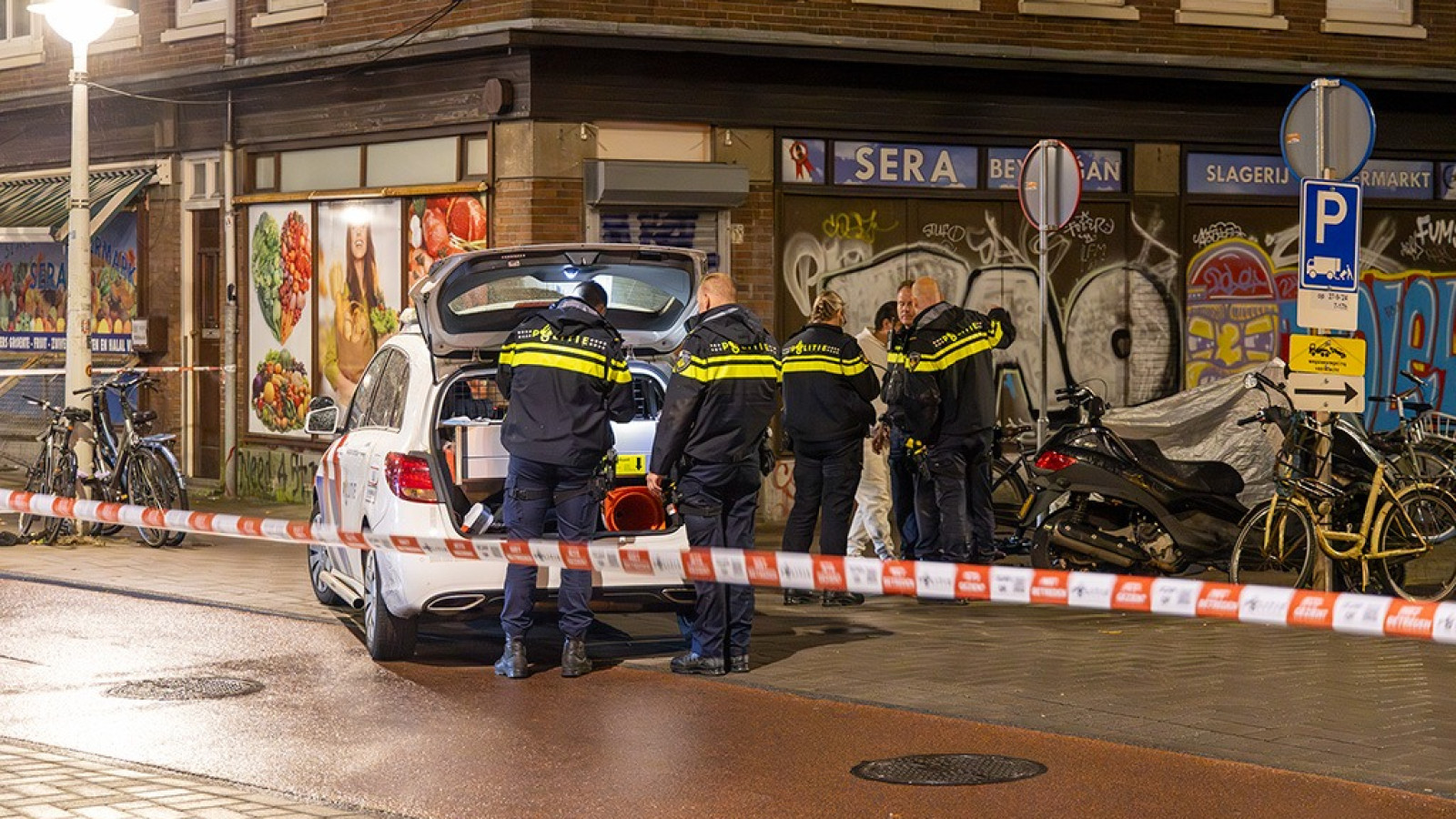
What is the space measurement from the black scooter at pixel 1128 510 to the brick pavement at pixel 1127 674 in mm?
549

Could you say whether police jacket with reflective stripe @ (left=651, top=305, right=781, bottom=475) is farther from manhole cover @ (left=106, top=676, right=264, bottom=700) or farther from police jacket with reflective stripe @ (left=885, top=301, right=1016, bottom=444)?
police jacket with reflective stripe @ (left=885, top=301, right=1016, bottom=444)

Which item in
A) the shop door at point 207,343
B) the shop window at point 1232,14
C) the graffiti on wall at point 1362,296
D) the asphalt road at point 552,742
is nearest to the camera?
the asphalt road at point 552,742

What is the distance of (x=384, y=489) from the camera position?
10523 mm

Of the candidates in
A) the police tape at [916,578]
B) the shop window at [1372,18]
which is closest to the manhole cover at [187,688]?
the police tape at [916,578]

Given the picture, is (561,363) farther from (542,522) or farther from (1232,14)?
(1232,14)

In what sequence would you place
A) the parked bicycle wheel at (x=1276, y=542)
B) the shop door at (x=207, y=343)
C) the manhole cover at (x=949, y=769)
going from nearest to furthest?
the manhole cover at (x=949, y=769), the parked bicycle wheel at (x=1276, y=542), the shop door at (x=207, y=343)

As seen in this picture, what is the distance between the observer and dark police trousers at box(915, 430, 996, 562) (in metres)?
13.1

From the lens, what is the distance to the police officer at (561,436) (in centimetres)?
1016

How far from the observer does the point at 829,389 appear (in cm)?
1249

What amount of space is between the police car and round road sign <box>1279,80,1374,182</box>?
3.63 metres

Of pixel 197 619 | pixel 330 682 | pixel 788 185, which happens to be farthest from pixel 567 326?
pixel 788 185

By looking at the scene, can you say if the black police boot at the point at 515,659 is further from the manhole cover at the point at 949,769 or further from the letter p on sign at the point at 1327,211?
the letter p on sign at the point at 1327,211

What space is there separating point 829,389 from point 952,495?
1214mm

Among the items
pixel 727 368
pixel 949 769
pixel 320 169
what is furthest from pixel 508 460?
pixel 320 169
